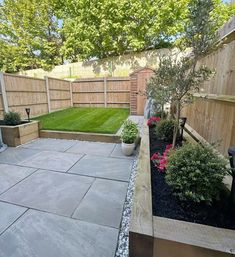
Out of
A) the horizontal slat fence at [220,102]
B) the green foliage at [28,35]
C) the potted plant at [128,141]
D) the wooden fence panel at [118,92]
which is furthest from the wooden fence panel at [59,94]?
the horizontal slat fence at [220,102]

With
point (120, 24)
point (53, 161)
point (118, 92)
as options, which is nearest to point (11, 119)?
point (53, 161)

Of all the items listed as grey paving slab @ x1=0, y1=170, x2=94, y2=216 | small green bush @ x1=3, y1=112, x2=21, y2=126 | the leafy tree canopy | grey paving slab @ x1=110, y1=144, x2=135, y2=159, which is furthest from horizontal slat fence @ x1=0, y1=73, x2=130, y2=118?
grey paving slab @ x1=110, y1=144, x2=135, y2=159

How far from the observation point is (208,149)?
5.31 feet

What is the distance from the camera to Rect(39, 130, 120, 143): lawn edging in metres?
4.52

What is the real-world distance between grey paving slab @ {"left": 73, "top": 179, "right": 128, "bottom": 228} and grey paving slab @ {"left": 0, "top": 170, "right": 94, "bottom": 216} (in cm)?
11

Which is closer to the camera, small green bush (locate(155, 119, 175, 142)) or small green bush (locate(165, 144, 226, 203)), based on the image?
small green bush (locate(165, 144, 226, 203))

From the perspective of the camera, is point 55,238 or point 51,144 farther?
point 51,144

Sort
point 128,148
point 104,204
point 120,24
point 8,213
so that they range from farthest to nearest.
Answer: point 120,24 < point 128,148 < point 104,204 < point 8,213

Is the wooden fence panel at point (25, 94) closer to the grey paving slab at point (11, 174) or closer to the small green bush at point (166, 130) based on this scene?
the grey paving slab at point (11, 174)

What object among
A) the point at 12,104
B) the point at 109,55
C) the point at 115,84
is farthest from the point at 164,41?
the point at 12,104

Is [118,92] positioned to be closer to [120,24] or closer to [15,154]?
[120,24]

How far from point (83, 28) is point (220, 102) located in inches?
439

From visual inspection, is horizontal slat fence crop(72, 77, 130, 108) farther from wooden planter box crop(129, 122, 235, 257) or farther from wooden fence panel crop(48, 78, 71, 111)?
wooden planter box crop(129, 122, 235, 257)

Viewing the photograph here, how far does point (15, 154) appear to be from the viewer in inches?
146
